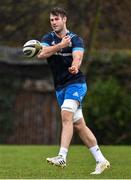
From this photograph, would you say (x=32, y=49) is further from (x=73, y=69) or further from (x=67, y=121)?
(x=67, y=121)

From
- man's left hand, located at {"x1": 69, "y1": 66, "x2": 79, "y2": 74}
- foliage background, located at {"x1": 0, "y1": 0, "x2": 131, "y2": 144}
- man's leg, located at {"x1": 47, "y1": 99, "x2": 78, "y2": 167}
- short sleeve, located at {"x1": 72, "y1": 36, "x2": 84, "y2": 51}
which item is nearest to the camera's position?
man's left hand, located at {"x1": 69, "y1": 66, "x2": 79, "y2": 74}

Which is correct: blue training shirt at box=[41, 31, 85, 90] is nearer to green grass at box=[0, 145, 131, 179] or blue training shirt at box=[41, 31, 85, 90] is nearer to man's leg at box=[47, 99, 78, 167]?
man's leg at box=[47, 99, 78, 167]

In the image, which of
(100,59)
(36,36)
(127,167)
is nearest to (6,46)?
(36,36)

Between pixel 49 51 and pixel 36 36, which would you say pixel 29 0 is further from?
pixel 49 51

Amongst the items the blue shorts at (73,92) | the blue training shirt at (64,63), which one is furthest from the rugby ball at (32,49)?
the blue shorts at (73,92)

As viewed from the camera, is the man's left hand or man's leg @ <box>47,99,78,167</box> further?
man's leg @ <box>47,99,78,167</box>

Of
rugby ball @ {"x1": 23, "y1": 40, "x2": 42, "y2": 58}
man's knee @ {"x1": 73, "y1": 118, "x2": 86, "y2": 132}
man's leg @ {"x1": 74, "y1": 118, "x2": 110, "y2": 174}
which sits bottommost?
man's leg @ {"x1": 74, "y1": 118, "x2": 110, "y2": 174}

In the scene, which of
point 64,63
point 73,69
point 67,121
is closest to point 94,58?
point 64,63

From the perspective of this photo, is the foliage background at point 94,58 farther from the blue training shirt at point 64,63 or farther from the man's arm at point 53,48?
the man's arm at point 53,48

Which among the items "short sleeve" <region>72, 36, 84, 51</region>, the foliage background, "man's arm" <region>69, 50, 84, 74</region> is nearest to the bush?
the foliage background

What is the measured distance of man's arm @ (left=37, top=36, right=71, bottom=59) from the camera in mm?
9625

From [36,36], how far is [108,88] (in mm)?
3240

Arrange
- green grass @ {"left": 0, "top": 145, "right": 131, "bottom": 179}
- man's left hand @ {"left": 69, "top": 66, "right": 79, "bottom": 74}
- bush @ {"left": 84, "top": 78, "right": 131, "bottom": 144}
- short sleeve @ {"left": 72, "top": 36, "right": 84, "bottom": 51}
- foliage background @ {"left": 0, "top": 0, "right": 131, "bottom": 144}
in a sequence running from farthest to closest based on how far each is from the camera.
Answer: bush @ {"left": 84, "top": 78, "right": 131, "bottom": 144} → foliage background @ {"left": 0, "top": 0, "right": 131, "bottom": 144} → short sleeve @ {"left": 72, "top": 36, "right": 84, "bottom": 51} → man's left hand @ {"left": 69, "top": 66, "right": 79, "bottom": 74} → green grass @ {"left": 0, "top": 145, "right": 131, "bottom": 179}

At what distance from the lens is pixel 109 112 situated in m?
26.8
